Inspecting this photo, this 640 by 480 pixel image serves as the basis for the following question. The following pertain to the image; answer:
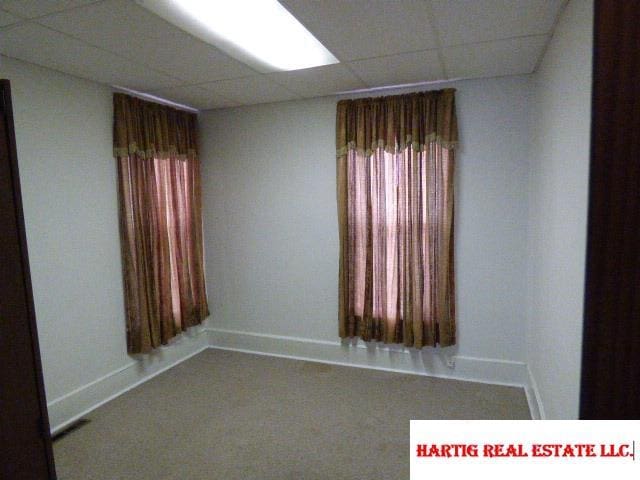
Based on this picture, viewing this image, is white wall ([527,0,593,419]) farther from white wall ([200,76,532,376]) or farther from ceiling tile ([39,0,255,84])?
ceiling tile ([39,0,255,84])

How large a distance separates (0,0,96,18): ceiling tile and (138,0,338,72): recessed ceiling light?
296mm

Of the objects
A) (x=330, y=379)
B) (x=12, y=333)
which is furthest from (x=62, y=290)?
(x=330, y=379)

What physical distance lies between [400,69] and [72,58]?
2.06 m

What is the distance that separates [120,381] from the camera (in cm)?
298

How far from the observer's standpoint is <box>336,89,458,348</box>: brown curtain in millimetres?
2947

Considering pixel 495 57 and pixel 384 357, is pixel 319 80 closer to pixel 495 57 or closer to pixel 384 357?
pixel 495 57

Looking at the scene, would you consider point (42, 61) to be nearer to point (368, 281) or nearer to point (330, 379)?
point (368, 281)

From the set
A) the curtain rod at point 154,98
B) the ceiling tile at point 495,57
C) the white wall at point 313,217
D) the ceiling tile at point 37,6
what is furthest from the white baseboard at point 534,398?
the curtain rod at point 154,98

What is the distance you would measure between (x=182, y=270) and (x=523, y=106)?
3.11 meters

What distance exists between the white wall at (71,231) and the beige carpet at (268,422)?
1.04 ft

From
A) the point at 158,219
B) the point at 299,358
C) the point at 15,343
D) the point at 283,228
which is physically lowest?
the point at 299,358

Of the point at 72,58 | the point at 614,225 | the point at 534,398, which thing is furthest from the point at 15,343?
the point at 534,398

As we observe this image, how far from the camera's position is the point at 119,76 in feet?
8.60

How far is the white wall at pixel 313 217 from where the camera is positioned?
2867mm
